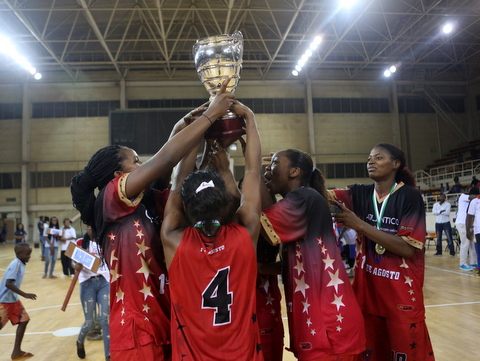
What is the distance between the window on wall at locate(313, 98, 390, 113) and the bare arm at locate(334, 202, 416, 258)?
790 inches

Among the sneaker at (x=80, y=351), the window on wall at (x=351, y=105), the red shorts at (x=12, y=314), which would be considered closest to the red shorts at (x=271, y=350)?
the sneaker at (x=80, y=351)

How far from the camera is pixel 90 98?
2109cm

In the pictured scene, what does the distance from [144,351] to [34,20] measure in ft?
64.9

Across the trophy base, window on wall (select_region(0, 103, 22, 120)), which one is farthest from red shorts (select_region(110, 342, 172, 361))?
window on wall (select_region(0, 103, 22, 120))

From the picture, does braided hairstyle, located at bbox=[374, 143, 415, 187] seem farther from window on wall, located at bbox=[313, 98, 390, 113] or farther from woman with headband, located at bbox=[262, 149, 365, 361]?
window on wall, located at bbox=[313, 98, 390, 113]

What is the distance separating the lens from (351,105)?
2191cm

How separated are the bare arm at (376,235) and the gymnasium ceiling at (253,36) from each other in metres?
13.6

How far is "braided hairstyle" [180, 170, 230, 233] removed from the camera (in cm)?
149

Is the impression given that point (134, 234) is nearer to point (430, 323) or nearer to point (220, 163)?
point (220, 163)

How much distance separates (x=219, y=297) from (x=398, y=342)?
1.35m

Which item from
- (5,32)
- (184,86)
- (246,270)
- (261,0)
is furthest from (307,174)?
(184,86)

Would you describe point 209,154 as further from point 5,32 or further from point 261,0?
point 5,32

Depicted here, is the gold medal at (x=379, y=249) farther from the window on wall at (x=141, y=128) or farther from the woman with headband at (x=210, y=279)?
the window on wall at (x=141, y=128)

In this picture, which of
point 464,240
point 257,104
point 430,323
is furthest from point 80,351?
point 257,104
